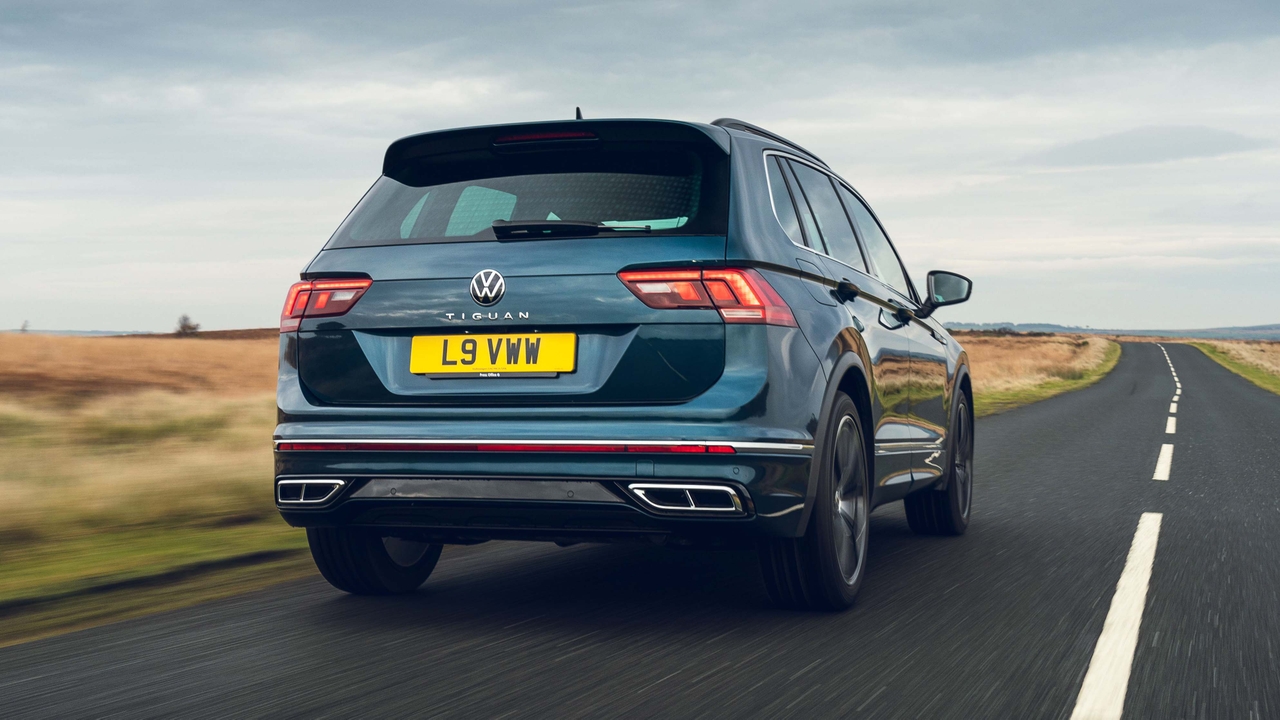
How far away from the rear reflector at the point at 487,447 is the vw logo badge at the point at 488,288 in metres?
0.49

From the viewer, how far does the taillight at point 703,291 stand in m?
4.00

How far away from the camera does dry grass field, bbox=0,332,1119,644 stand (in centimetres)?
537

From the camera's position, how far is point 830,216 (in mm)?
5504

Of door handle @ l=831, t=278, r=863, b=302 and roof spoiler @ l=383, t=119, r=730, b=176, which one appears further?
door handle @ l=831, t=278, r=863, b=302

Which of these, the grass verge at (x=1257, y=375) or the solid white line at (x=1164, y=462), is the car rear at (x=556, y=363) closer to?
the solid white line at (x=1164, y=462)


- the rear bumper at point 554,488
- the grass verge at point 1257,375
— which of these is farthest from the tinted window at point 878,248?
the grass verge at point 1257,375

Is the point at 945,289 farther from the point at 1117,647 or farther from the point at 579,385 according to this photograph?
the point at 579,385

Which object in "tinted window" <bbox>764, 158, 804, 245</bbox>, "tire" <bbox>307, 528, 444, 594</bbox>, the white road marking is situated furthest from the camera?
"tire" <bbox>307, 528, 444, 594</bbox>

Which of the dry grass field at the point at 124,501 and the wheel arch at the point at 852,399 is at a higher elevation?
the wheel arch at the point at 852,399

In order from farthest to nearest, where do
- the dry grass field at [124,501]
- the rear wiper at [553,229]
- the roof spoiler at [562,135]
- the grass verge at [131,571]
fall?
1. the dry grass field at [124,501]
2. the grass verge at [131,571]
3. the roof spoiler at [562,135]
4. the rear wiper at [553,229]

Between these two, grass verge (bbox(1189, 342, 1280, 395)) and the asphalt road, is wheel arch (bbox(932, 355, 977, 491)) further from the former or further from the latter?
grass verge (bbox(1189, 342, 1280, 395))

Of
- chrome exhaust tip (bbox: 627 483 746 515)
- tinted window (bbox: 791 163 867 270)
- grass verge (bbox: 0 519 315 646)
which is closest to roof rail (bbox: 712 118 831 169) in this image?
tinted window (bbox: 791 163 867 270)

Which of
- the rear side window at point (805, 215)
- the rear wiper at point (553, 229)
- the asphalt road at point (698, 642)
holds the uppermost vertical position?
the rear side window at point (805, 215)

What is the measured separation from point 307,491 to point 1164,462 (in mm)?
9513
